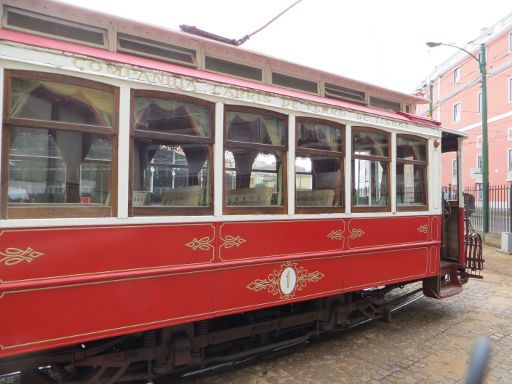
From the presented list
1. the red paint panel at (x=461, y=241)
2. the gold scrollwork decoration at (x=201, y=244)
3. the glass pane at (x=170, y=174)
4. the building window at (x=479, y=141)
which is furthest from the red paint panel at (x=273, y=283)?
the building window at (x=479, y=141)

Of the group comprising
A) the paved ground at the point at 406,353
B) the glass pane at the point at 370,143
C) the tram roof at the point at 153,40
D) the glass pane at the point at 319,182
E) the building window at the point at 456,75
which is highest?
the building window at the point at 456,75

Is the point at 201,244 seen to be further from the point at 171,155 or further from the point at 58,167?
the point at 58,167

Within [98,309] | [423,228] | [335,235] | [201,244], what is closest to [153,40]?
[201,244]

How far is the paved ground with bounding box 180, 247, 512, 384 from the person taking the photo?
12.5ft

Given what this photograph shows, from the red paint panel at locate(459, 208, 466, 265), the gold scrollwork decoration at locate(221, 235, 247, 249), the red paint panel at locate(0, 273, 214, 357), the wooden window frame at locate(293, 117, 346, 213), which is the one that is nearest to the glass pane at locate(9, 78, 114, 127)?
the red paint panel at locate(0, 273, 214, 357)

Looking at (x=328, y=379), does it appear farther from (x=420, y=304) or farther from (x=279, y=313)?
(x=420, y=304)

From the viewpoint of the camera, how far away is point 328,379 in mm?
3766

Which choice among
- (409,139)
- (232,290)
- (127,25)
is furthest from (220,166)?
(409,139)

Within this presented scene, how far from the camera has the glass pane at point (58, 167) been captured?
2.59m

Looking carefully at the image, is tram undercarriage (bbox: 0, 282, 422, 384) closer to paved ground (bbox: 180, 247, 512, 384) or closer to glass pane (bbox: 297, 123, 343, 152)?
paved ground (bbox: 180, 247, 512, 384)

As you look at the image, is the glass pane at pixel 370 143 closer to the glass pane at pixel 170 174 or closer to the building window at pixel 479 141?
the glass pane at pixel 170 174

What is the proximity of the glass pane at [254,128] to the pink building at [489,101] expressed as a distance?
20.0m

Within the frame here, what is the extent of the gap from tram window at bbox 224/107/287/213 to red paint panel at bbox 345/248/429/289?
47.8 inches

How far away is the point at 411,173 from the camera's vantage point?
5.09m
